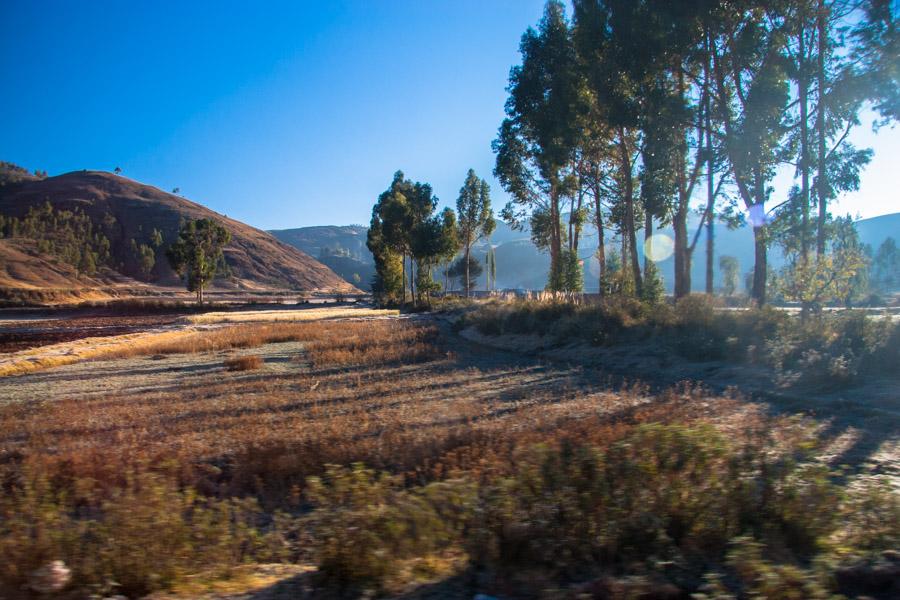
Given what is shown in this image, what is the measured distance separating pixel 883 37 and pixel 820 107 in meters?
2.67

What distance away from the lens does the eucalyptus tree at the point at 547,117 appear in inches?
1064

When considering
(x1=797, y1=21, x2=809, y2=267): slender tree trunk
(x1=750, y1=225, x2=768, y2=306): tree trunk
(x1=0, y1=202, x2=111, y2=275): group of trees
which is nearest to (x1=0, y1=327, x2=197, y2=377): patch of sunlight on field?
(x1=750, y1=225, x2=768, y2=306): tree trunk

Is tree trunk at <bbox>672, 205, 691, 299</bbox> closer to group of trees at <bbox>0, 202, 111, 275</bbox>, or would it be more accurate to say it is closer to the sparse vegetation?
the sparse vegetation

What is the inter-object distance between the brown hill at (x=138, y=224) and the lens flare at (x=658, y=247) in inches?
5248

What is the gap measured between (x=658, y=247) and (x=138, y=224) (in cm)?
16984

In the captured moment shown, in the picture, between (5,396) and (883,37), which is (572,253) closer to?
(883,37)

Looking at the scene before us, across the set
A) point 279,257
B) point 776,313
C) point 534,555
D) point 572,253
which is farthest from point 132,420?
point 279,257

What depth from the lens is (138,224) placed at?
167250 mm

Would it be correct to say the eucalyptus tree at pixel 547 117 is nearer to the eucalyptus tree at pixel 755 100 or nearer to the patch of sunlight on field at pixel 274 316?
the eucalyptus tree at pixel 755 100

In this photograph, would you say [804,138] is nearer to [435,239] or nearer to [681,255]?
[681,255]

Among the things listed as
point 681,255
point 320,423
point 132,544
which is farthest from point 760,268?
point 132,544

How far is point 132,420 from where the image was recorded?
974cm

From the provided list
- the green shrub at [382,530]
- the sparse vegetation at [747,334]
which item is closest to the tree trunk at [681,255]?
the sparse vegetation at [747,334]

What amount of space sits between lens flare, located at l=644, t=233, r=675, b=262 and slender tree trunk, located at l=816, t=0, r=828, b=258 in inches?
395
